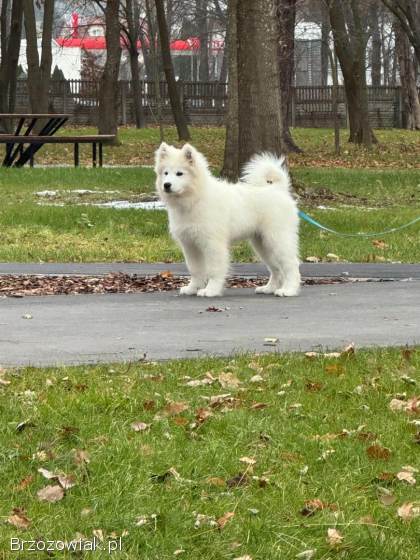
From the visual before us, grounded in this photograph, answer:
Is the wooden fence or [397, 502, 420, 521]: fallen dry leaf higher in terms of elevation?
the wooden fence

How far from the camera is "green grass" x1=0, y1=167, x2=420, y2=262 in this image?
486 inches

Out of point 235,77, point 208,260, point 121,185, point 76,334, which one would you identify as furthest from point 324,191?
point 76,334

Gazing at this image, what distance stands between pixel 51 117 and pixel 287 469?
2183cm

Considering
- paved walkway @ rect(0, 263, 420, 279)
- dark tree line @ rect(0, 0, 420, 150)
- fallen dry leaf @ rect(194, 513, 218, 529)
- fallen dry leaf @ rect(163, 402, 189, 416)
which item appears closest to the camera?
fallen dry leaf @ rect(194, 513, 218, 529)

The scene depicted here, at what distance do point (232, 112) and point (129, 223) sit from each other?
504 cm

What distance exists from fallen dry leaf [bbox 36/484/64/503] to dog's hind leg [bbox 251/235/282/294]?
5.51 m

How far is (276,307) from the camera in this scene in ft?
29.6

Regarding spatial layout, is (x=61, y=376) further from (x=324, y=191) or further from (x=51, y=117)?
(x=51, y=117)

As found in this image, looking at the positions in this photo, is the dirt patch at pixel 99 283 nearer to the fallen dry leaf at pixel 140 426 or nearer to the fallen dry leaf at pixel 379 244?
the fallen dry leaf at pixel 379 244

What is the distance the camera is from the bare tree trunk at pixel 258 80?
16438 mm

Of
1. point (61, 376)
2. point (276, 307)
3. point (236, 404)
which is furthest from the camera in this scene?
point (276, 307)

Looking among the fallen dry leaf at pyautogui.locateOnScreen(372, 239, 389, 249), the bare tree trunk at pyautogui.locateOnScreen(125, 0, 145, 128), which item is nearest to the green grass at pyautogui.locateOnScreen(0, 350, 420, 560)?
the fallen dry leaf at pyautogui.locateOnScreen(372, 239, 389, 249)

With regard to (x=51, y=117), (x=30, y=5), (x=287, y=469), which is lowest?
(x=287, y=469)

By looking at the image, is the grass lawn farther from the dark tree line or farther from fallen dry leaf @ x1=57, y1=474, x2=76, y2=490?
fallen dry leaf @ x1=57, y1=474, x2=76, y2=490
